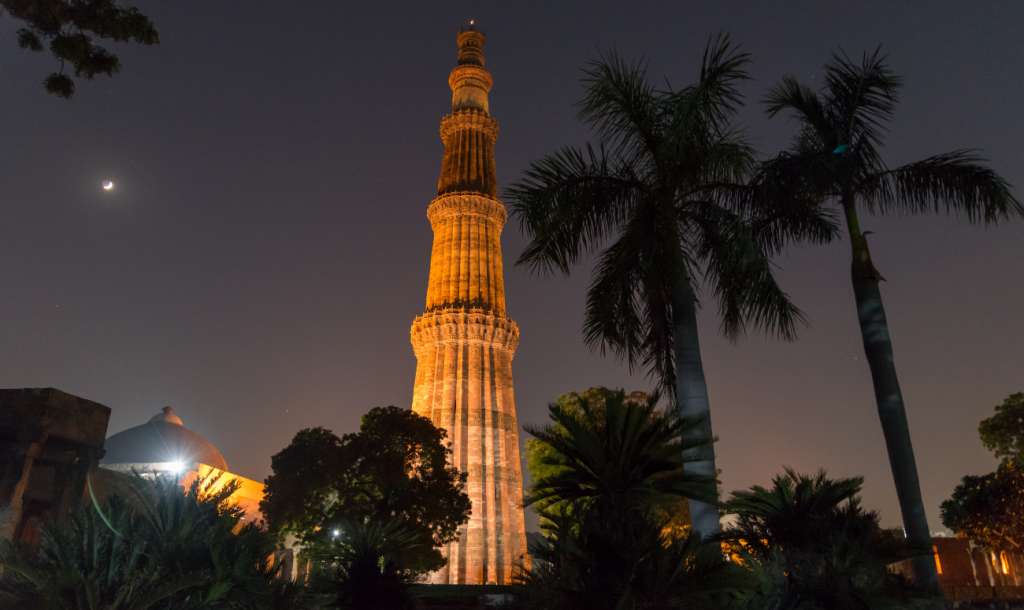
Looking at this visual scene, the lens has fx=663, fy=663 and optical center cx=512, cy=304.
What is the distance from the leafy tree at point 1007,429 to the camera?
32938mm

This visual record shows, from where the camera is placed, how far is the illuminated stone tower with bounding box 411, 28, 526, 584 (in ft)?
136

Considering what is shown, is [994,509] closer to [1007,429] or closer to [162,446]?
[1007,429]

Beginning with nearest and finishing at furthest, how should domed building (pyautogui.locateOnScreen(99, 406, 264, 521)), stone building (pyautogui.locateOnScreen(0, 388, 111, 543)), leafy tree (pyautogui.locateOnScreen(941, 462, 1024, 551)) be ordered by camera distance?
stone building (pyautogui.locateOnScreen(0, 388, 111, 543)) < leafy tree (pyautogui.locateOnScreen(941, 462, 1024, 551)) < domed building (pyautogui.locateOnScreen(99, 406, 264, 521))

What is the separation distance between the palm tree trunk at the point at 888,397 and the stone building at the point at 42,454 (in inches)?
815

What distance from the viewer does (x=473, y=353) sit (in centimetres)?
4525

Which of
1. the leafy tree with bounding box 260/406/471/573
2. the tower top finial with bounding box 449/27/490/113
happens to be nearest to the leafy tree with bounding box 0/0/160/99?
the leafy tree with bounding box 260/406/471/573

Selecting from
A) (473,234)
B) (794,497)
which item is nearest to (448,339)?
(473,234)

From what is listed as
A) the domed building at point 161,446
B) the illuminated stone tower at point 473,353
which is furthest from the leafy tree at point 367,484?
the domed building at point 161,446

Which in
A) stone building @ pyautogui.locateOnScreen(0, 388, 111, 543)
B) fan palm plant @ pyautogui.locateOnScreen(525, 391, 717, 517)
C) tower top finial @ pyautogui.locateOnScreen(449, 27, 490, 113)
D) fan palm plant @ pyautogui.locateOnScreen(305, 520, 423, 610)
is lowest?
fan palm plant @ pyautogui.locateOnScreen(305, 520, 423, 610)

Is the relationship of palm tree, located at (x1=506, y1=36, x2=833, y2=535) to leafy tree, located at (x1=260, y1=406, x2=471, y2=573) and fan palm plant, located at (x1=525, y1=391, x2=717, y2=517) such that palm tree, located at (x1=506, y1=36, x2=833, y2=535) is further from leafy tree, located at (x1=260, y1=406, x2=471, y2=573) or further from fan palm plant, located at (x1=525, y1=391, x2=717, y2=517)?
leafy tree, located at (x1=260, y1=406, x2=471, y2=573)

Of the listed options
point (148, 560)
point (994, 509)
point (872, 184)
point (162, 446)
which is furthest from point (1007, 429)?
point (162, 446)

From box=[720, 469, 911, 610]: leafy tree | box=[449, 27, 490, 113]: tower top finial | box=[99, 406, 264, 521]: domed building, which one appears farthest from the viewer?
box=[99, 406, 264, 521]: domed building

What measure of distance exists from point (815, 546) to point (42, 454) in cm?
2131

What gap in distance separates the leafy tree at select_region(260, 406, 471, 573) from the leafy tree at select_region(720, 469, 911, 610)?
17432 mm
